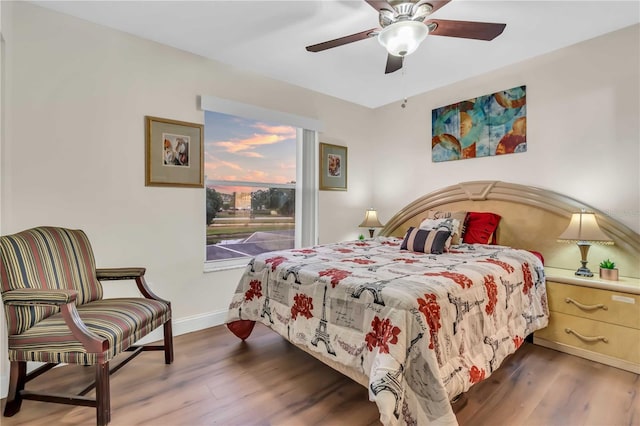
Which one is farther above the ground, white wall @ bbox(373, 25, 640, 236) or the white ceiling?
the white ceiling

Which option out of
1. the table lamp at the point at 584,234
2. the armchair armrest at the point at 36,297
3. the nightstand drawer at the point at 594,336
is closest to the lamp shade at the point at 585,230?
the table lamp at the point at 584,234

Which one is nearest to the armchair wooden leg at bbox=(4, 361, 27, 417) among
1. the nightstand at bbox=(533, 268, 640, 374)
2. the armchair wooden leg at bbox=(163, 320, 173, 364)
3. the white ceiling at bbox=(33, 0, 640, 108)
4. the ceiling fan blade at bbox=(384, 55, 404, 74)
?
the armchair wooden leg at bbox=(163, 320, 173, 364)

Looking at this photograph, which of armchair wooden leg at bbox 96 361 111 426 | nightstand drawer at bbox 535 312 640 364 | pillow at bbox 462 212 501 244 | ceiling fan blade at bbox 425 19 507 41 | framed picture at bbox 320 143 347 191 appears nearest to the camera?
armchair wooden leg at bbox 96 361 111 426

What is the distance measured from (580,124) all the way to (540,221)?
92 centimetres

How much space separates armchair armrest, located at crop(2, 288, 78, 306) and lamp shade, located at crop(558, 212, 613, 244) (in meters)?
3.42

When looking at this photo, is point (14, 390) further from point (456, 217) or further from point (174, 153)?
point (456, 217)

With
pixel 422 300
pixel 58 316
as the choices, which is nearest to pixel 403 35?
pixel 422 300

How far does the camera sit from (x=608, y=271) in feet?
7.72

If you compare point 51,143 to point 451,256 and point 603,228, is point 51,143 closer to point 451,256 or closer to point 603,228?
point 451,256

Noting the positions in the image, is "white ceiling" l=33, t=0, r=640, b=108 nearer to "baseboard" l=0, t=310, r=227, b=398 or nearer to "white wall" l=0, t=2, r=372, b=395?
"white wall" l=0, t=2, r=372, b=395

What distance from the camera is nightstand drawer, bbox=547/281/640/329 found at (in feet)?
7.00

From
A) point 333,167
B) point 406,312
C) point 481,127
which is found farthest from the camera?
point 333,167

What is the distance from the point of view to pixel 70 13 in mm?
2295

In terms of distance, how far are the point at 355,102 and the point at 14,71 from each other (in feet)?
11.3
